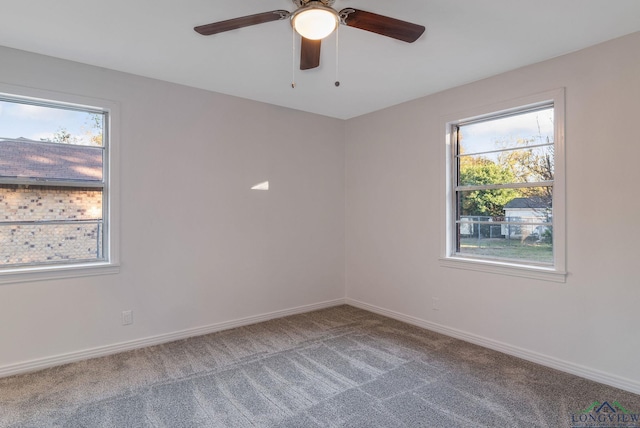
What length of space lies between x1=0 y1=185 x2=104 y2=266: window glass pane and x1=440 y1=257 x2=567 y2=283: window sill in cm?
333

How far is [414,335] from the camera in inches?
137

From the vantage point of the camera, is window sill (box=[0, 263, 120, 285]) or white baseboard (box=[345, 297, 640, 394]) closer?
white baseboard (box=[345, 297, 640, 394])

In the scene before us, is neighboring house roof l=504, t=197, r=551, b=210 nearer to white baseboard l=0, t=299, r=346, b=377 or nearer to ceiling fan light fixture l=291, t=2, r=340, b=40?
ceiling fan light fixture l=291, t=2, r=340, b=40

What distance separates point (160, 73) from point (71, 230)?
1.57 m

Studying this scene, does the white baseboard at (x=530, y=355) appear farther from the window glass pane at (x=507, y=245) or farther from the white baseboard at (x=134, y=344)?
the white baseboard at (x=134, y=344)

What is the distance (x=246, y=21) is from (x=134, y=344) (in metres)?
2.87

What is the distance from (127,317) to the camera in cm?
311

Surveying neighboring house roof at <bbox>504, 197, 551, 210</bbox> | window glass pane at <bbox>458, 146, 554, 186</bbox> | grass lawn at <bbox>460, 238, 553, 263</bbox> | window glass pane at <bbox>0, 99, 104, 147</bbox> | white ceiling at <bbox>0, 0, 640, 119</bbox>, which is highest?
white ceiling at <bbox>0, 0, 640, 119</bbox>

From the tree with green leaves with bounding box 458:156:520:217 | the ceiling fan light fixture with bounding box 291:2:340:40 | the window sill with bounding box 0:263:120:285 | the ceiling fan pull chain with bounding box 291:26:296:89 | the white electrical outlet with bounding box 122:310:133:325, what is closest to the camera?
the ceiling fan light fixture with bounding box 291:2:340:40

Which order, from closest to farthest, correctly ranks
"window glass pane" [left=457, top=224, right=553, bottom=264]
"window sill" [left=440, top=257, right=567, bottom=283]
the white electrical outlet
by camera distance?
"window sill" [left=440, top=257, right=567, bottom=283]
"window glass pane" [left=457, top=224, right=553, bottom=264]
the white electrical outlet

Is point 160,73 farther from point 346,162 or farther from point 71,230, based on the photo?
point 346,162

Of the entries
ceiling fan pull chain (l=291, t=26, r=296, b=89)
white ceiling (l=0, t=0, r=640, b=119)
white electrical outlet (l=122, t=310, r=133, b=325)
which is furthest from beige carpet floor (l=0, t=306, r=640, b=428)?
white ceiling (l=0, t=0, r=640, b=119)

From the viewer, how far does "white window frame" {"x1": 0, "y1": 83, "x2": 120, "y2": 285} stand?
107 inches

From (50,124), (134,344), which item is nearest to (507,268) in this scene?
(134,344)
